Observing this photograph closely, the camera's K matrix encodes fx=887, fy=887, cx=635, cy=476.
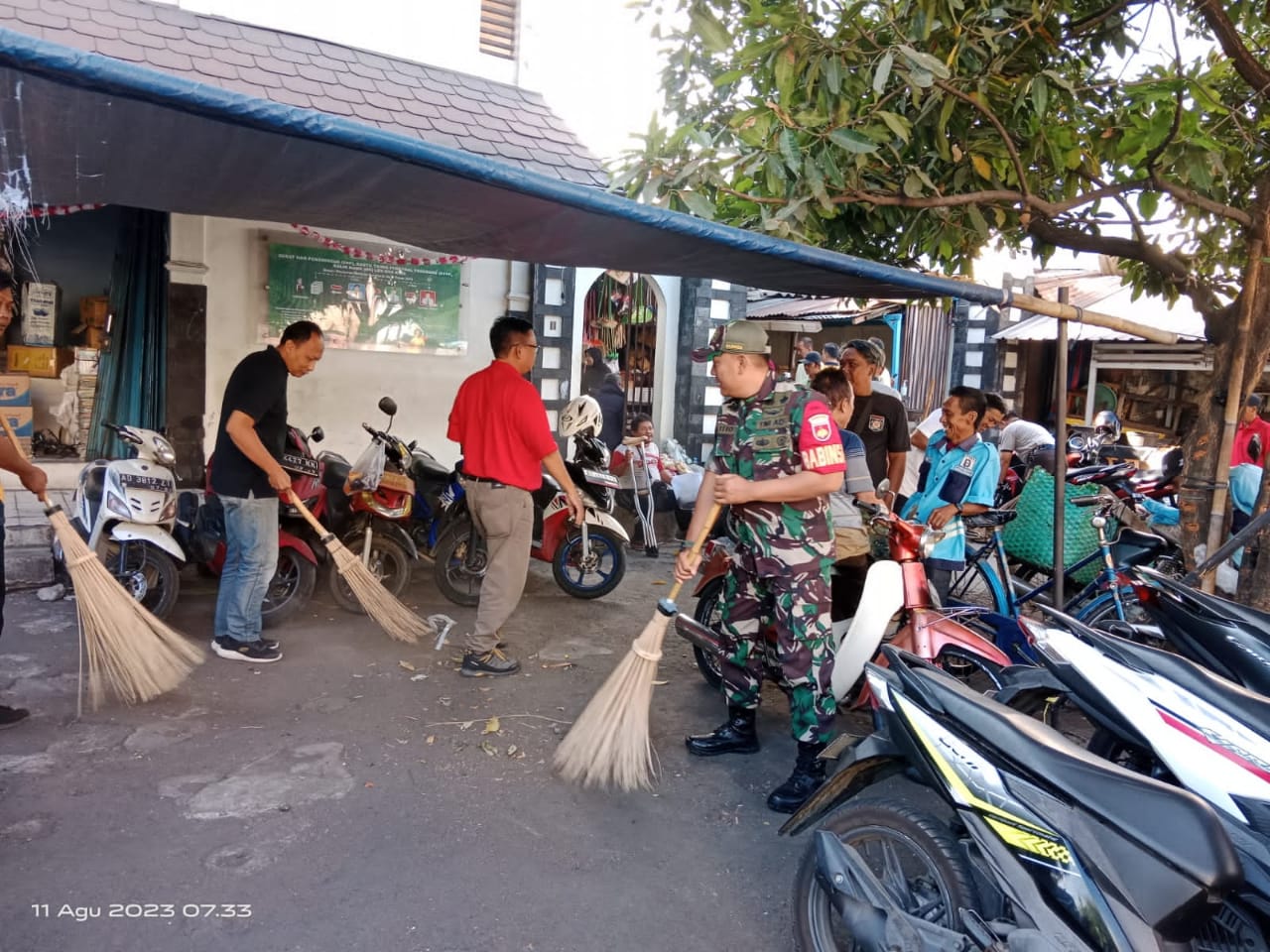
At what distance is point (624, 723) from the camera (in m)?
3.34

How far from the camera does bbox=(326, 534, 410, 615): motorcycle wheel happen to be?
214 inches

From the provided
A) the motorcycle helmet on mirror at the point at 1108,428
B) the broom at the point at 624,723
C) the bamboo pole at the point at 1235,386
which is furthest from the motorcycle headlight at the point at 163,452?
the motorcycle helmet on mirror at the point at 1108,428

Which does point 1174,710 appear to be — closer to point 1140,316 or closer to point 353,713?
point 353,713

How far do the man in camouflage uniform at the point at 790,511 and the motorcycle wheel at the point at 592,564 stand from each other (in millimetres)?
2634

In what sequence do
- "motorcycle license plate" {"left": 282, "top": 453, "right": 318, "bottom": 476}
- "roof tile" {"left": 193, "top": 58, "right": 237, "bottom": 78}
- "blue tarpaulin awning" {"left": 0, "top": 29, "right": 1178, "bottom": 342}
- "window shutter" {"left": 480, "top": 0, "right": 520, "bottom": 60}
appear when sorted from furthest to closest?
"window shutter" {"left": 480, "top": 0, "right": 520, "bottom": 60}
"roof tile" {"left": 193, "top": 58, "right": 237, "bottom": 78}
"motorcycle license plate" {"left": 282, "top": 453, "right": 318, "bottom": 476}
"blue tarpaulin awning" {"left": 0, "top": 29, "right": 1178, "bottom": 342}

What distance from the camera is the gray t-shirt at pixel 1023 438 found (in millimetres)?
6594

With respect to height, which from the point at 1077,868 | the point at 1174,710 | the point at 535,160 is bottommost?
the point at 1077,868

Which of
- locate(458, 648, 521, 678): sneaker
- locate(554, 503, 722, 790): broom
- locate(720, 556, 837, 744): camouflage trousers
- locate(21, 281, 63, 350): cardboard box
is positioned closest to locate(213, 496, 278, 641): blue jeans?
locate(458, 648, 521, 678): sneaker

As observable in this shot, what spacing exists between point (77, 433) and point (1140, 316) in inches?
436

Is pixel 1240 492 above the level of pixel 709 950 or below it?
above

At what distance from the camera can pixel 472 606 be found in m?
5.70

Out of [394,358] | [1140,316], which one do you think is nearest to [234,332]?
[394,358]

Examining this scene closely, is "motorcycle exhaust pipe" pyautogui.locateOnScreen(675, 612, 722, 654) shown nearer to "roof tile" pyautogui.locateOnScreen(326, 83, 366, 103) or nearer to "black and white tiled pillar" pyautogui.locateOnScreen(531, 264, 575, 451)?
"roof tile" pyautogui.locateOnScreen(326, 83, 366, 103)

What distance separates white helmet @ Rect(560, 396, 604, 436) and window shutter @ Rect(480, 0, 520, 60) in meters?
3.83
